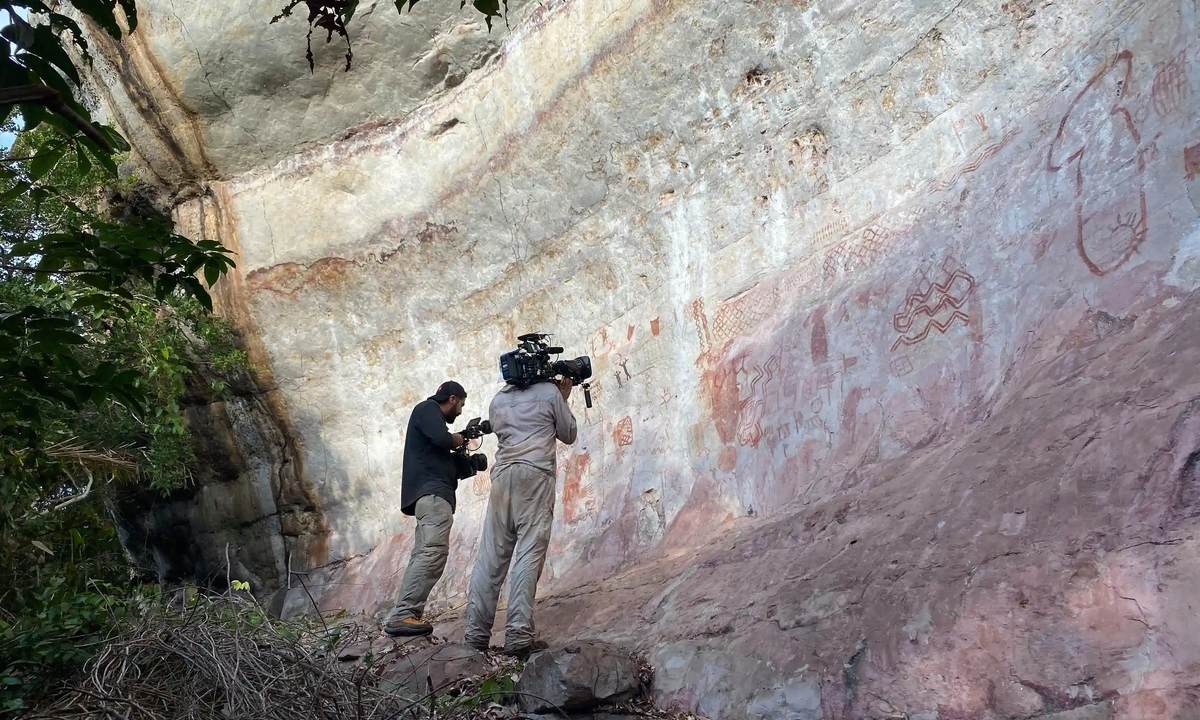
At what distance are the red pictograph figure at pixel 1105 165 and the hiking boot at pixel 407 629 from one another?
4039mm

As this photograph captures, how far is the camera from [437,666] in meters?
4.92

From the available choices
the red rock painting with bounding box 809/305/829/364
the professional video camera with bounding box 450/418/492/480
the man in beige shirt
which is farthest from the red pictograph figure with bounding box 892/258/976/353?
the professional video camera with bounding box 450/418/492/480

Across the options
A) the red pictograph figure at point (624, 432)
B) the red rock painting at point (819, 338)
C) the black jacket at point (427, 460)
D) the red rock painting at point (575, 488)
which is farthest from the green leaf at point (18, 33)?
the red rock painting at point (575, 488)

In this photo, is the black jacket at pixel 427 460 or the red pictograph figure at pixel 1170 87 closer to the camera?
the red pictograph figure at pixel 1170 87

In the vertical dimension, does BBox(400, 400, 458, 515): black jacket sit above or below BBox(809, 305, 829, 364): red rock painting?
below

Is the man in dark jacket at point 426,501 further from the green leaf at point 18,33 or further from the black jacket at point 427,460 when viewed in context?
the green leaf at point 18,33

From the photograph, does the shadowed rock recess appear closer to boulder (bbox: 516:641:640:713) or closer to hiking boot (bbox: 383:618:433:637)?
boulder (bbox: 516:641:640:713)

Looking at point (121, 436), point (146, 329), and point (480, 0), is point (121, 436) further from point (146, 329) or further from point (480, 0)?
point (480, 0)

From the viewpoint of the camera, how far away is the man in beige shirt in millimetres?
5492

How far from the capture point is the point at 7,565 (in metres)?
4.82

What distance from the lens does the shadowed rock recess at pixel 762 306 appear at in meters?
3.68

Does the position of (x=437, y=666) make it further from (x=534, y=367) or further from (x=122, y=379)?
(x=122, y=379)

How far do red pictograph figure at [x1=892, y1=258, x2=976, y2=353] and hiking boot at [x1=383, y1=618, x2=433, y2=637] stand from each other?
10.3 feet

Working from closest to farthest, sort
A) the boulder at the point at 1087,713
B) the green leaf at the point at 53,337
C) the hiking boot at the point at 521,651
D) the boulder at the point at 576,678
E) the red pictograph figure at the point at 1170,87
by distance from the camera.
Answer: the green leaf at the point at 53,337 < the boulder at the point at 1087,713 < the boulder at the point at 576,678 < the red pictograph figure at the point at 1170,87 < the hiking boot at the point at 521,651
